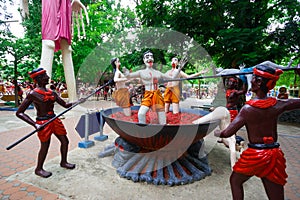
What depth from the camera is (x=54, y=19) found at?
5.74 meters

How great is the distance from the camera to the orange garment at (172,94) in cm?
361

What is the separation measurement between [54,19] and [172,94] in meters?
4.62

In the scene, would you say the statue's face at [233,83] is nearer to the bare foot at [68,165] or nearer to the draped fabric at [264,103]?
the draped fabric at [264,103]

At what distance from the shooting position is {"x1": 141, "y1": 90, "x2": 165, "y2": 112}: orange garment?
9.39 feet

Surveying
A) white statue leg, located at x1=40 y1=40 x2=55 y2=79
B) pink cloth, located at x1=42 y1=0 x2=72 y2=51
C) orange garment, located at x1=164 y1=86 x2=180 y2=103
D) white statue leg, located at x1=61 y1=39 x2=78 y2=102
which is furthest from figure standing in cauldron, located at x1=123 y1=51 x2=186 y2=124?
white statue leg, located at x1=61 y1=39 x2=78 y2=102

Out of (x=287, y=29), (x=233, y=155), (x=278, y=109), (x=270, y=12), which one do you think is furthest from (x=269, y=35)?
(x=278, y=109)

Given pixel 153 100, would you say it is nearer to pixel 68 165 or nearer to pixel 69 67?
pixel 68 165

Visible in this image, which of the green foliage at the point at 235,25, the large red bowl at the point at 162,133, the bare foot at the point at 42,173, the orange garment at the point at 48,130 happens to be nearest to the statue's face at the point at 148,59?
the large red bowl at the point at 162,133

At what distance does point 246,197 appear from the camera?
2.27 metres

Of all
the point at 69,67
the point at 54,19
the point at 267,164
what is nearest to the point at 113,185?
the point at 267,164

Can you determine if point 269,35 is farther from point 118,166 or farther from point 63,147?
point 63,147

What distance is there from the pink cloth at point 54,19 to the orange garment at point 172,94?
4.31m

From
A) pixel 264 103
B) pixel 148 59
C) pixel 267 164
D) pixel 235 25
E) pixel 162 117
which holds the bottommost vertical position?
pixel 267 164

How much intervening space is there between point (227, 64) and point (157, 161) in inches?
186
